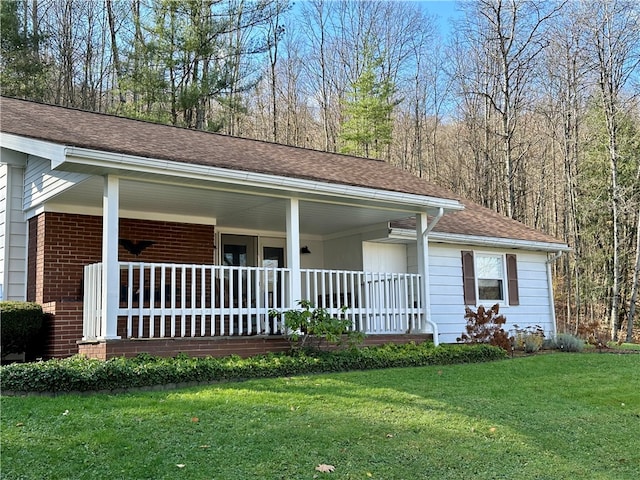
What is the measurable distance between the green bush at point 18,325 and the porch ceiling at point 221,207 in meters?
1.74

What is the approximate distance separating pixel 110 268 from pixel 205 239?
3.89 meters

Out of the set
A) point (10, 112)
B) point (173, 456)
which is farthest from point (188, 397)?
point (10, 112)

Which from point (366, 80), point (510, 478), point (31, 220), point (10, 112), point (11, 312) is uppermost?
point (366, 80)

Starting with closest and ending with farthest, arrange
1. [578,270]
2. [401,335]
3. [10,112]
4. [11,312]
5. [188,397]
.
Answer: [188,397]
[11,312]
[10,112]
[401,335]
[578,270]

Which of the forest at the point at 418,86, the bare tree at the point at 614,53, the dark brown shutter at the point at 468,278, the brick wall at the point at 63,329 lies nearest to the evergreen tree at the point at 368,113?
the forest at the point at 418,86

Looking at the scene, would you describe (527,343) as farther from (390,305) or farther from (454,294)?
(390,305)

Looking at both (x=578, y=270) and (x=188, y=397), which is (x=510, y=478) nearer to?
(x=188, y=397)

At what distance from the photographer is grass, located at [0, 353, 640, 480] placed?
179 inches

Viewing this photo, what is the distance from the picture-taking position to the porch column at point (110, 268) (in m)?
7.65

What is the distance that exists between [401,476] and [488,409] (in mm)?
2285

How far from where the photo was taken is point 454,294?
13.8 meters

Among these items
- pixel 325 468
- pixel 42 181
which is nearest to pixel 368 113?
pixel 42 181

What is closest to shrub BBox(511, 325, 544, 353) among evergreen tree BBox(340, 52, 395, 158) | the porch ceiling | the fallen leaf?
the porch ceiling

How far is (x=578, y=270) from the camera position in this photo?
24.2 meters
